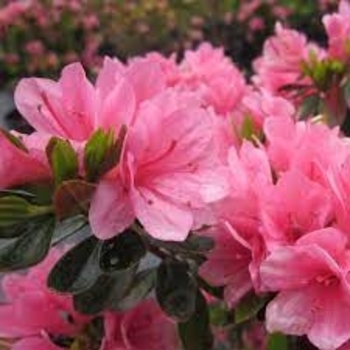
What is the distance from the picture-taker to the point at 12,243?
2.51 feet

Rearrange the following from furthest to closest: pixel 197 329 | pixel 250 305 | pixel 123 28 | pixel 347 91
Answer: pixel 123 28
pixel 347 91
pixel 197 329
pixel 250 305

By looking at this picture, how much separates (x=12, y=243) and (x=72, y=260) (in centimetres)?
6

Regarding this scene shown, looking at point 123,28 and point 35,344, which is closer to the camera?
point 35,344

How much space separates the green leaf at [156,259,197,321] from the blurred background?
16.5 ft

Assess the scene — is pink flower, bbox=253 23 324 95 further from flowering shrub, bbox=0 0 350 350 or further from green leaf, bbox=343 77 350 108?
flowering shrub, bbox=0 0 350 350

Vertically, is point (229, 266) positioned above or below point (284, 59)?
above

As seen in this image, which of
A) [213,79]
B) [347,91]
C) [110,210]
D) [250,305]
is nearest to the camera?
[110,210]

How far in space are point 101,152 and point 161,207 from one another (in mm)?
66

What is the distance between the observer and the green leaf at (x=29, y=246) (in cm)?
75

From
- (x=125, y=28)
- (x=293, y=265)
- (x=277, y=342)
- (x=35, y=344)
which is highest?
(x=293, y=265)

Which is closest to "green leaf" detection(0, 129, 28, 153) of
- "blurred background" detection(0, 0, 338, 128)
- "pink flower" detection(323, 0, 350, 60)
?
"pink flower" detection(323, 0, 350, 60)

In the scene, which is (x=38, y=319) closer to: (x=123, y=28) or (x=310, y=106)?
(x=310, y=106)

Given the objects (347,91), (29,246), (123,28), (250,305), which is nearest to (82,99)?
(29,246)

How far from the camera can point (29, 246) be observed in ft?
2.48
